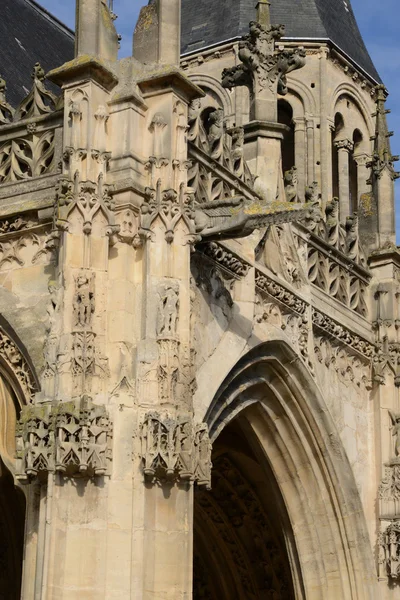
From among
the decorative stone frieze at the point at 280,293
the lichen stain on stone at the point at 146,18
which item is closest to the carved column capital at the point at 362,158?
the decorative stone frieze at the point at 280,293

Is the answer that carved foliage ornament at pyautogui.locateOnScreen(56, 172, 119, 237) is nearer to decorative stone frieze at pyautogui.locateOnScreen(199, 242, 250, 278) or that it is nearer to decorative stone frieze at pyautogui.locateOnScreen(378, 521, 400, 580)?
decorative stone frieze at pyautogui.locateOnScreen(199, 242, 250, 278)

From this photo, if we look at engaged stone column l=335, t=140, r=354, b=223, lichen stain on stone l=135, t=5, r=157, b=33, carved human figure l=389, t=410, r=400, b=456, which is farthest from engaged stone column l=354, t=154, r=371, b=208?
lichen stain on stone l=135, t=5, r=157, b=33

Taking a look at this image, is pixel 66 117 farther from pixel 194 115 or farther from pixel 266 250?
pixel 266 250

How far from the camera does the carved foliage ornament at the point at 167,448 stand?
1268 centimetres

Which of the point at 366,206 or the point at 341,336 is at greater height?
the point at 366,206

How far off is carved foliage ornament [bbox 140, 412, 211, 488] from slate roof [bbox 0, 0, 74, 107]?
7.31 m

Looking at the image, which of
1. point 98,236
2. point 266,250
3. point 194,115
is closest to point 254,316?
point 266,250

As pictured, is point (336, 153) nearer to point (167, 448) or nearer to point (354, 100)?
point (354, 100)

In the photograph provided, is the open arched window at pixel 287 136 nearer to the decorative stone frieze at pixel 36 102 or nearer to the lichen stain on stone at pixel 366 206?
the lichen stain on stone at pixel 366 206

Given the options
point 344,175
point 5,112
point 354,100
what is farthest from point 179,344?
point 354,100

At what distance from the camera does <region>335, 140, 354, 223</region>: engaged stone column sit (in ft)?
81.8

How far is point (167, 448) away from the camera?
12719mm

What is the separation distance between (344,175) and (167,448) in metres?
13.4

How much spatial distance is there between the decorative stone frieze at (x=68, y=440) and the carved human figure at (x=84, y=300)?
26.9 inches
